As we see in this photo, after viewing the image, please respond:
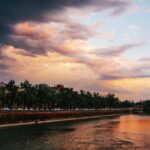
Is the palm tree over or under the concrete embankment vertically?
over

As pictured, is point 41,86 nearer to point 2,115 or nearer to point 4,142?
point 2,115

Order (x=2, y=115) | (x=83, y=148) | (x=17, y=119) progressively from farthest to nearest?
1. (x=17, y=119)
2. (x=2, y=115)
3. (x=83, y=148)

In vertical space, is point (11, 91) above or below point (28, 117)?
above

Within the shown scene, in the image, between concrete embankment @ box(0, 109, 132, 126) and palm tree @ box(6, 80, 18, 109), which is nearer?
concrete embankment @ box(0, 109, 132, 126)

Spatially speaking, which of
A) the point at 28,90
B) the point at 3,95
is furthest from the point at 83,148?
the point at 28,90

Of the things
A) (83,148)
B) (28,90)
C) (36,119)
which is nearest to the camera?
(83,148)

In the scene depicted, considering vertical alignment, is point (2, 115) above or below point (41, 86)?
below

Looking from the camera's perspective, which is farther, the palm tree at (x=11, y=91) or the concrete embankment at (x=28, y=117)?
the palm tree at (x=11, y=91)

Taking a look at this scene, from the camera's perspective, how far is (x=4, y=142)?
67625mm

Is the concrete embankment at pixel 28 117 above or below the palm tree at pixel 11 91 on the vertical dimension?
below

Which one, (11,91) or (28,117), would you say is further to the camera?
(11,91)

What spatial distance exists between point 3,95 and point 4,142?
276ft

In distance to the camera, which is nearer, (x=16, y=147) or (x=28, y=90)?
(x=16, y=147)

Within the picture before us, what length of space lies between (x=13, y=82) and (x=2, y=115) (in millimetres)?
44031
